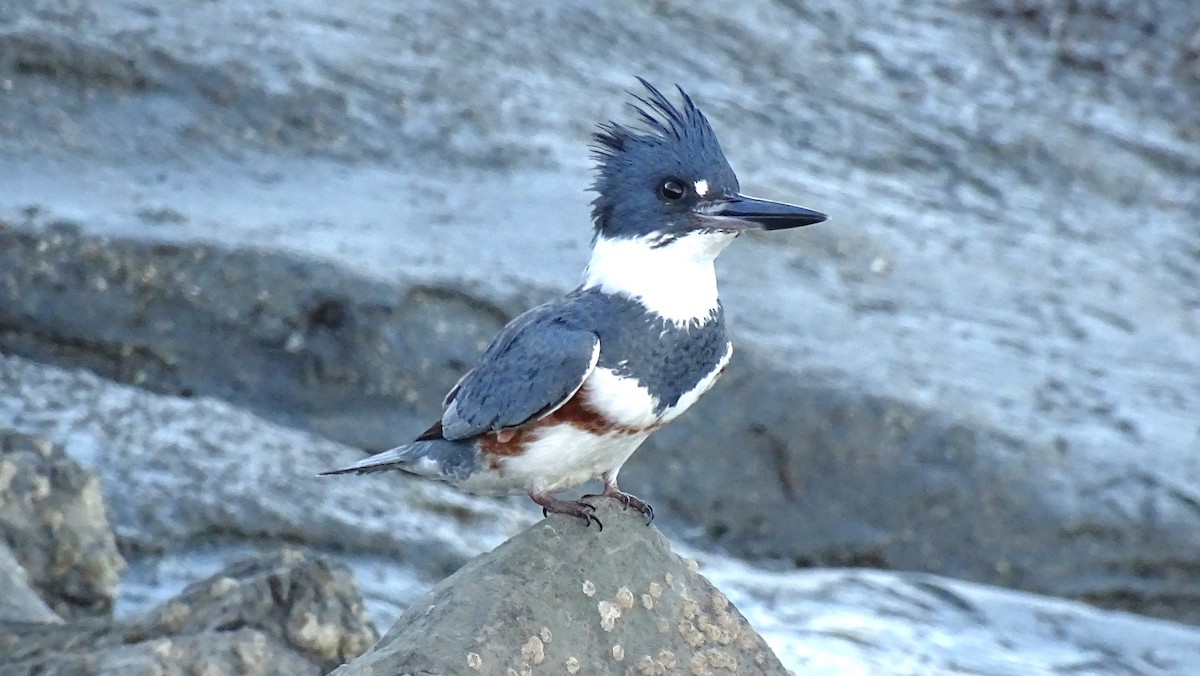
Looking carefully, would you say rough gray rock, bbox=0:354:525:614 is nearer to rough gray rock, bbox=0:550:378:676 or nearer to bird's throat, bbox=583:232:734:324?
rough gray rock, bbox=0:550:378:676

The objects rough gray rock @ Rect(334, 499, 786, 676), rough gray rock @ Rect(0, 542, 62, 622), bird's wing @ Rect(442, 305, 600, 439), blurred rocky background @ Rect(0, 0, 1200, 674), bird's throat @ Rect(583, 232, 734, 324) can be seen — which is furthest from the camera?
blurred rocky background @ Rect(0, 0, 1200, 674)

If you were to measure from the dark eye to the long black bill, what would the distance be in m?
0.07

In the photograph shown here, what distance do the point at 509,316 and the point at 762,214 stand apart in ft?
9.29

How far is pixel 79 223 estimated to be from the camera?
6367mm

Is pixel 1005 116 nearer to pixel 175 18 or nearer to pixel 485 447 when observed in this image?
pixel 175 18

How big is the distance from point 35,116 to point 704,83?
2.99 m

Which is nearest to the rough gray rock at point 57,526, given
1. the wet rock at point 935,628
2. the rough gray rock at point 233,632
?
the rough gray rock at point 233,632

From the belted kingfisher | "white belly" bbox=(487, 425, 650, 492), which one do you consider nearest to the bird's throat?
the belted kingfisher

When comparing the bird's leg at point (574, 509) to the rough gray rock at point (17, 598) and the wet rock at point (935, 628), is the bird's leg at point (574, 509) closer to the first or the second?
the rough gray rock at point (17, 598)

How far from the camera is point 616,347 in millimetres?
3363

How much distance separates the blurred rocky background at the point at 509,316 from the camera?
539 centimetres

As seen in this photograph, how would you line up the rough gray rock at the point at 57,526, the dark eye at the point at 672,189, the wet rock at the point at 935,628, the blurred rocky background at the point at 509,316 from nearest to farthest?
1. the dark eye at the point at 672,189
2. the rough gray rock at the point at 57,526
3. the wet rock at the point at 935,628
4. the blurred rocky background at the point at 509,316

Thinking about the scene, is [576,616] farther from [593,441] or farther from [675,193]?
[675,193]

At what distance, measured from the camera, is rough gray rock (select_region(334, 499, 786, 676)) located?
304 cm
